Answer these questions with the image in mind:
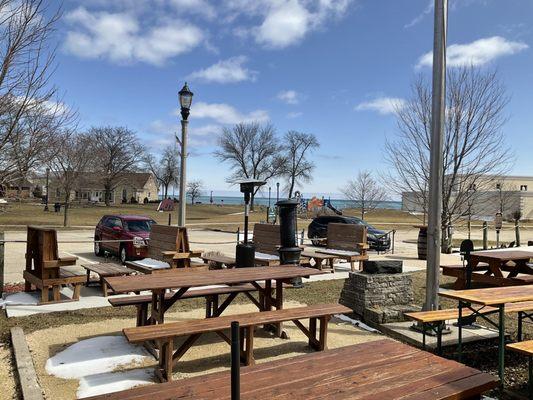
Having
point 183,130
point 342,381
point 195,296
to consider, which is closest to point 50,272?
point 195,296

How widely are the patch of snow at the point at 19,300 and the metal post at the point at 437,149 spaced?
6390 millimetres

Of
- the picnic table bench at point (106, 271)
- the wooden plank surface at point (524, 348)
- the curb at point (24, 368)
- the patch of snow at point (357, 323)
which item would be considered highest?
the wooden plank surface at point (524, 348)

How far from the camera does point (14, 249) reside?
16.9 metres

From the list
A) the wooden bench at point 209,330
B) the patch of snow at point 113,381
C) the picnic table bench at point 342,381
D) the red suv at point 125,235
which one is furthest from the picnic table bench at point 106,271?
the picnic table bench at point 342,381

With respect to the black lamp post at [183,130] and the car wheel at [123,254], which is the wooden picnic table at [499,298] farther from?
the car wheel at [123,254]

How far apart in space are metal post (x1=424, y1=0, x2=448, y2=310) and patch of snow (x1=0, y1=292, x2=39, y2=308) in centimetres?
639

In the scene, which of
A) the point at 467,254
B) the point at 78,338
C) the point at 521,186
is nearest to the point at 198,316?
the point at 78,338

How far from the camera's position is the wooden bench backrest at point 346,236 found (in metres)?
12.6

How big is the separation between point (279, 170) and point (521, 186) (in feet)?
129

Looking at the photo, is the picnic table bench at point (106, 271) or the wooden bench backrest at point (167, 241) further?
the wooden bench backrest at point (167, 241)

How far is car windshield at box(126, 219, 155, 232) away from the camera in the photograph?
46.0 ft

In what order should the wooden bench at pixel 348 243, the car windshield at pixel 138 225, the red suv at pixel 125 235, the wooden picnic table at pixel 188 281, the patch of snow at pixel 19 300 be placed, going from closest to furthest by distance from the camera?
the wooden picnic table at pixel 188 281
the patch of snow at pixel 19 300
the wooden bench at pixel 348 243
the red suv at pixel 125 235
the car windshield at pixel 138 225

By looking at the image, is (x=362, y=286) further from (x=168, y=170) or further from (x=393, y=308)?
(x=168, y=170)

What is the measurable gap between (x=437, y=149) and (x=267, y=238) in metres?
6.24
